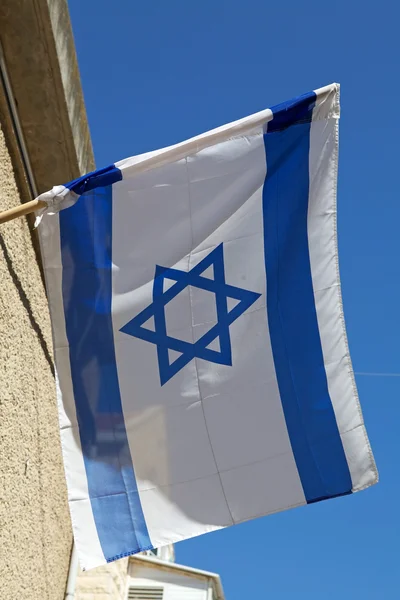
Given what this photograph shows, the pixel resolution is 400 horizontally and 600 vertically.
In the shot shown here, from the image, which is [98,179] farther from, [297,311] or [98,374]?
[297,311]

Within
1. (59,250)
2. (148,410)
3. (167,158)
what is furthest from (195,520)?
(167,158)

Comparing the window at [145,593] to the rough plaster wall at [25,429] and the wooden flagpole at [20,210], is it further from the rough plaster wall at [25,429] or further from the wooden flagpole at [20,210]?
the wooden flagpole at [20,210]

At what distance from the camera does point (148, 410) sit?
13.8 feet

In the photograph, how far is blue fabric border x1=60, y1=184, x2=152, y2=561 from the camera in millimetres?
4047

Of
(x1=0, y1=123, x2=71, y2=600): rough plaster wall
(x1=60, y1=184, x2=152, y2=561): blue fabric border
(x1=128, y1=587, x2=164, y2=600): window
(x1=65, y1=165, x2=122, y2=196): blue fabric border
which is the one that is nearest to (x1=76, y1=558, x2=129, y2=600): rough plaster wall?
(x1=128, y1=587, x2=164, y2=600): window

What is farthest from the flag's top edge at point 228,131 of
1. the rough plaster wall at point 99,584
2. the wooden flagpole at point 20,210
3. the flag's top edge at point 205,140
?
the rough plaster wall at point 99,584

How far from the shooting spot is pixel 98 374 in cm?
419

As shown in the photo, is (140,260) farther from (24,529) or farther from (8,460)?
(24,529)

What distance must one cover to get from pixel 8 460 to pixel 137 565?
9287mm

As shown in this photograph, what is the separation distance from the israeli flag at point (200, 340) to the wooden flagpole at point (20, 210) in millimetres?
60

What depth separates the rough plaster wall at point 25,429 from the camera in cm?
449

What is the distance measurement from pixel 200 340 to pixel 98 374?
1.91 feet

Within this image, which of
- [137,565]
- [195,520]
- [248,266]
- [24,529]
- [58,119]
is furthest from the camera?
[137,565]

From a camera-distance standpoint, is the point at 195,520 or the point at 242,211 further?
the point at 242,211
